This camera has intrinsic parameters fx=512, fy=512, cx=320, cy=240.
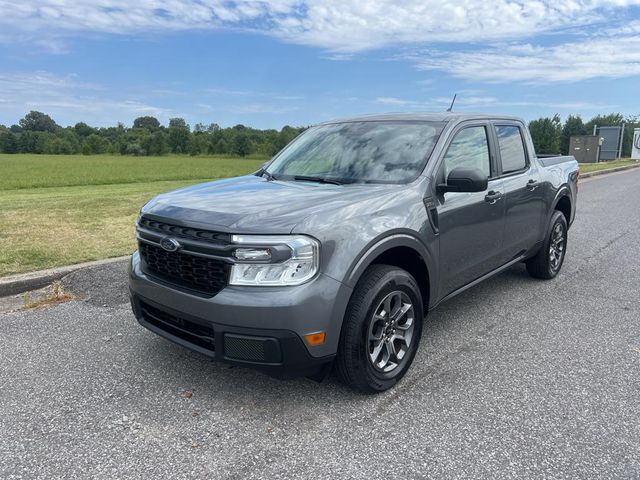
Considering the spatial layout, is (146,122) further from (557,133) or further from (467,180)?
(467,180)

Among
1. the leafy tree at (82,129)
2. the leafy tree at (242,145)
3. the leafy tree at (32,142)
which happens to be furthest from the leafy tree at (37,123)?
the leafy tree at (242,145)

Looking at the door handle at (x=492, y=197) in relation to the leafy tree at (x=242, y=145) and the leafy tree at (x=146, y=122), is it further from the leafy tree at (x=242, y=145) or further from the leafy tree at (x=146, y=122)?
the leafy tree at (x=146, y=122)

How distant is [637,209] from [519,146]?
27.1ft

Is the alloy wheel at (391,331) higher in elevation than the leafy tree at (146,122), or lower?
lower

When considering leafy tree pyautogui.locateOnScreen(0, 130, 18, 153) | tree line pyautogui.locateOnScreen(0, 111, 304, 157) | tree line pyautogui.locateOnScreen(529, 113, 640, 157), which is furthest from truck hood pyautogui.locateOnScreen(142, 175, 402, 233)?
leafy tree pyautogui.locateOnScreen(0, 130, 18, 153)

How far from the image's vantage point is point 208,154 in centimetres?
8262

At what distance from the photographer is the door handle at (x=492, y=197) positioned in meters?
4.17

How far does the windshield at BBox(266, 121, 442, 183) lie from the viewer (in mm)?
3750

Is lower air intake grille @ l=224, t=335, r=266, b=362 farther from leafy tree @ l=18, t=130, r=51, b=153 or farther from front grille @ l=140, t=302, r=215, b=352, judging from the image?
leafy tree @ l=18, t=130, r=51, b=153

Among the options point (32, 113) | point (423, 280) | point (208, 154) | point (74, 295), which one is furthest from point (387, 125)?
point (32, 113)

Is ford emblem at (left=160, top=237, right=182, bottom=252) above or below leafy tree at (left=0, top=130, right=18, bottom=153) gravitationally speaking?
below

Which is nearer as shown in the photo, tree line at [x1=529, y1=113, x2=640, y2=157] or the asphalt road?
the asphalt road

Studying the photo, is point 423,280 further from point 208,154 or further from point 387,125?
point 208,154

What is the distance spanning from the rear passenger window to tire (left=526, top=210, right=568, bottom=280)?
0.97 m
